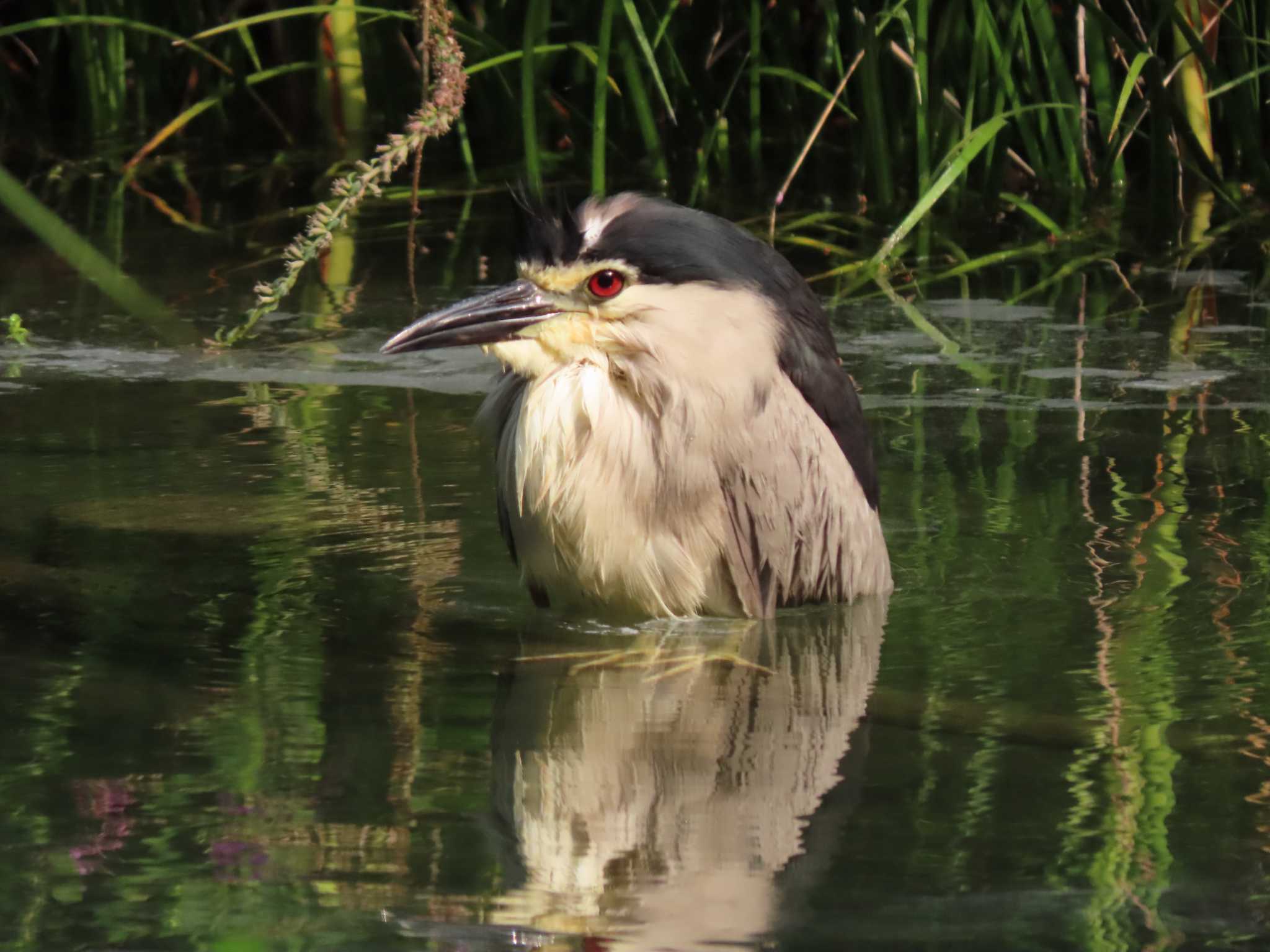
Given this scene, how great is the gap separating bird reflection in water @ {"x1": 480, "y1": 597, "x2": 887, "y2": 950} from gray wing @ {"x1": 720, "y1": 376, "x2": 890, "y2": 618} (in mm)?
114

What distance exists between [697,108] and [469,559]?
15.0 feet

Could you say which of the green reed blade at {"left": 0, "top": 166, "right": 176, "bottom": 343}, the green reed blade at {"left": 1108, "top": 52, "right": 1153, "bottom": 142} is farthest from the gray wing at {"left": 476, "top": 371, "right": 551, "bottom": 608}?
the green reed blade at {"left": 1108, "top": 52, "right": 1153, "bottom": 142}

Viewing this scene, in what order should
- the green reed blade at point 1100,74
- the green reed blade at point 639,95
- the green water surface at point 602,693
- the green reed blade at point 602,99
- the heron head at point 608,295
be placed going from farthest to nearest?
1. the green reed blade at point 639,95
2. the green reed blade at point 1100,74
3. the green reed blade at point 602,99
4. the heron head at point 608,295
5. the green water surface at point 602,693

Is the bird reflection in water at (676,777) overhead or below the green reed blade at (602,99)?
below

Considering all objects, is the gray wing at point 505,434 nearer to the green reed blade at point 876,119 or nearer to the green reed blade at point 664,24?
the green reed blade at point 876,119

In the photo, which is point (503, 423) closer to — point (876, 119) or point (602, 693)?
point (602, 693)

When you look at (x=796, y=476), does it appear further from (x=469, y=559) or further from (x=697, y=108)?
(x=697, y=108)

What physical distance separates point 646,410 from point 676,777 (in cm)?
103

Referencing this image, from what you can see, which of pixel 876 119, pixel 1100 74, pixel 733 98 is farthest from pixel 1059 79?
pixel 733 98

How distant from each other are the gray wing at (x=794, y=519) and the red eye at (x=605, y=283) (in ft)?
1.16

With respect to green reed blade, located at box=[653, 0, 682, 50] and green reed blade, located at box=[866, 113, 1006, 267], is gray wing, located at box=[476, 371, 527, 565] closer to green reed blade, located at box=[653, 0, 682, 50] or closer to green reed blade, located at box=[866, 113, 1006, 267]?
green reed blade, located at box=[866, 113, 1006, 267]

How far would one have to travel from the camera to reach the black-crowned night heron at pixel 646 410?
3.89 m

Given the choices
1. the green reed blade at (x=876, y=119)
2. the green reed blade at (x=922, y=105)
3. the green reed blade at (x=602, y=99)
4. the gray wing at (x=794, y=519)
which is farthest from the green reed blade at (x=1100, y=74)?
the gray wing at (x=794, y=519)

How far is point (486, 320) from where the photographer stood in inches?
153
